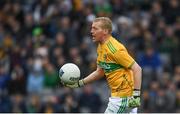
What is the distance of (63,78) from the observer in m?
9.95

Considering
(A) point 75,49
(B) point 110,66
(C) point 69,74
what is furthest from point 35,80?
(B) point 110,66

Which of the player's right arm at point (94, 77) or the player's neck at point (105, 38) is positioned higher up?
the player's neck at point (105, 38)

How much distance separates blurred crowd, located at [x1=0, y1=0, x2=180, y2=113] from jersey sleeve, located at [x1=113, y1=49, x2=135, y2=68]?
756 centimetres

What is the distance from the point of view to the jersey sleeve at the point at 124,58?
9305mm

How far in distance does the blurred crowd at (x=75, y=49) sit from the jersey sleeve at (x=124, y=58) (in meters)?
7.56

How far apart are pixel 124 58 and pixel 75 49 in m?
9.46

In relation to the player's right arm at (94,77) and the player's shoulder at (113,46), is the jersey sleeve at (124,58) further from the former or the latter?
the player's right arm at (94,77)

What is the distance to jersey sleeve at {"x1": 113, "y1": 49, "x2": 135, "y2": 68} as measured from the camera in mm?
9305

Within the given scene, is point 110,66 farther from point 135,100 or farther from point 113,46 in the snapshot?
point 135,100

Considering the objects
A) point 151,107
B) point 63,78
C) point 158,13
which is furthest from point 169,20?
point 63,78

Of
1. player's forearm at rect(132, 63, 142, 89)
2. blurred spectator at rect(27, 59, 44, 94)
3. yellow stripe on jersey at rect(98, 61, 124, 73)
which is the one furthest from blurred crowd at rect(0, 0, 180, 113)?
player's forearm at rect(132, 63, 142, 89)

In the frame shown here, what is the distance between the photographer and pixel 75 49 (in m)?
18.7

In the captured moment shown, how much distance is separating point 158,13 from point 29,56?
4335 mm

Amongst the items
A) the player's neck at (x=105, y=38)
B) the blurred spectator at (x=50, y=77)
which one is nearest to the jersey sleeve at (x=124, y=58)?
the player's neck at (x=105, y=38)
